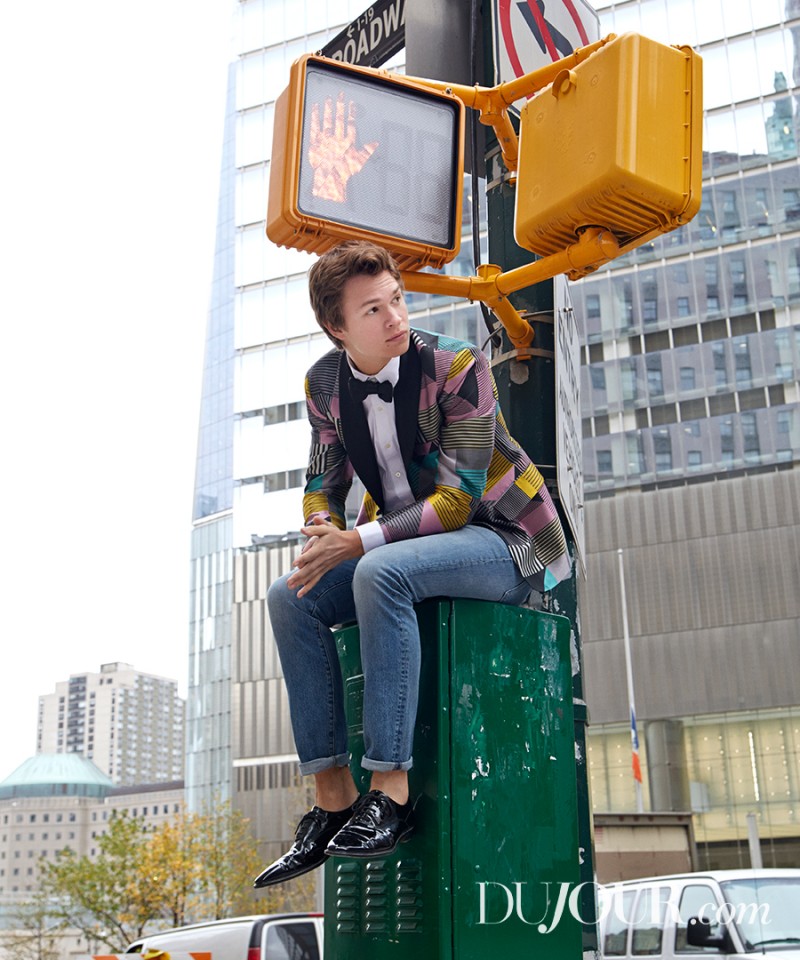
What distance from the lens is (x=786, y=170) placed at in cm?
4891

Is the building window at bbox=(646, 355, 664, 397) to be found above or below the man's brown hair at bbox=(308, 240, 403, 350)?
above

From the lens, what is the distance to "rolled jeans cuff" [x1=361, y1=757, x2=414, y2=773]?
2.76 metres

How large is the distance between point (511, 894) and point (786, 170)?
50534mm

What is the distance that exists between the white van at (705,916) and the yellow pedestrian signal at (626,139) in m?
6.27

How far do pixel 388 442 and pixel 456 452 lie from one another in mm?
201

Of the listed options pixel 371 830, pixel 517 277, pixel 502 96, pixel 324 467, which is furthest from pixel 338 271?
pixel 371 830

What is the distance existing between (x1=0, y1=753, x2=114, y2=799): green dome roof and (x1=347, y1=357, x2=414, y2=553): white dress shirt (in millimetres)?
151474

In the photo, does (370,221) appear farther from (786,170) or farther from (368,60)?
(786,170)

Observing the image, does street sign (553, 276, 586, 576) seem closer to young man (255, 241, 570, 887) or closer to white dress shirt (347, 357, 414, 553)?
young man (255, 241, 570, 887)

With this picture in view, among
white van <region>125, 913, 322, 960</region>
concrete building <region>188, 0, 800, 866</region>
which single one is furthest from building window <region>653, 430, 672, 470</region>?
white van <region>125, 913, 322, 960</region>

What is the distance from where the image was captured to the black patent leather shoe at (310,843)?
9.70 feet

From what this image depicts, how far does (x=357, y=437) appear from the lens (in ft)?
10.5

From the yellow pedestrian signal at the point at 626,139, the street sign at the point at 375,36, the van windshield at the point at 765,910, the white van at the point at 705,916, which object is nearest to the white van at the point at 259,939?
the white van at the point at 705,916

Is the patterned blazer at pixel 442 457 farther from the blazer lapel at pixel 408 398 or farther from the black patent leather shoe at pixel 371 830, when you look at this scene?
the black patent leather shoe at pixel 371 830
